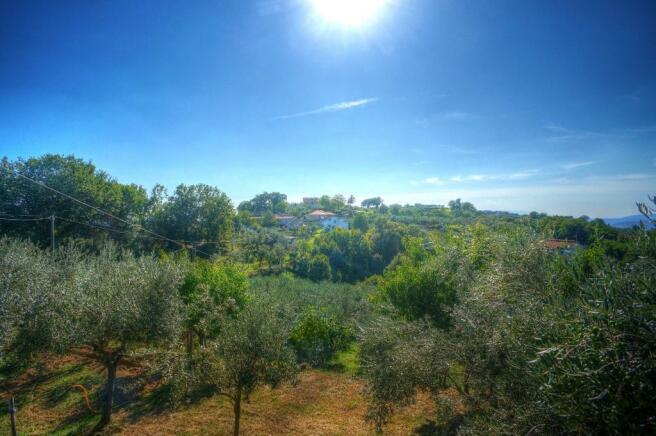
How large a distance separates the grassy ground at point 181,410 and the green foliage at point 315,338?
329 cm

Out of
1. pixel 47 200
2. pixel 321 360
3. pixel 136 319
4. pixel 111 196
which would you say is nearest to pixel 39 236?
pixel 47 200

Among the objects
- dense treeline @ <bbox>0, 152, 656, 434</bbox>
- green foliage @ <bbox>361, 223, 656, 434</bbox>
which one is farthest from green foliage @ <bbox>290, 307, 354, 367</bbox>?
green foliage @ <bbox>361, 223, 656, 434</bbox>

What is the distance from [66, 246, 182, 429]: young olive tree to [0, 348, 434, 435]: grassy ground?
1468 millimetres

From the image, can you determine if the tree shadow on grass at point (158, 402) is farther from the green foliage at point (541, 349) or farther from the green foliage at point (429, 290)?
the green foliage at point (429, 290)

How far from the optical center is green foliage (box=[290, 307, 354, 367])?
59.5 feet

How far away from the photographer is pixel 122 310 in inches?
360

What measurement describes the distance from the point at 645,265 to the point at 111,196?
37.2m

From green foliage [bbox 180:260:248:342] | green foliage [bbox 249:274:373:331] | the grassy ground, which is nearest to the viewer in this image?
the grassy ground

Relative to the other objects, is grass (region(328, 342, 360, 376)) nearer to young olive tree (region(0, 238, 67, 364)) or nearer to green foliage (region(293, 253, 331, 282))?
young olive tree (region(0, 238, 67, 364))

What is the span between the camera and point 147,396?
12961 mm

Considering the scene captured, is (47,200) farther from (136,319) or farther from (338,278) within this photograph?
(338,278)

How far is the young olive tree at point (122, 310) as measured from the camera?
29.9ft

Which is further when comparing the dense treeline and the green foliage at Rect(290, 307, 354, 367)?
the green foliage at Rect(290, 307, 354, 367)

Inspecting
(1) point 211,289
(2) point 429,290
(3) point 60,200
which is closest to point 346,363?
(2) point 429,290
